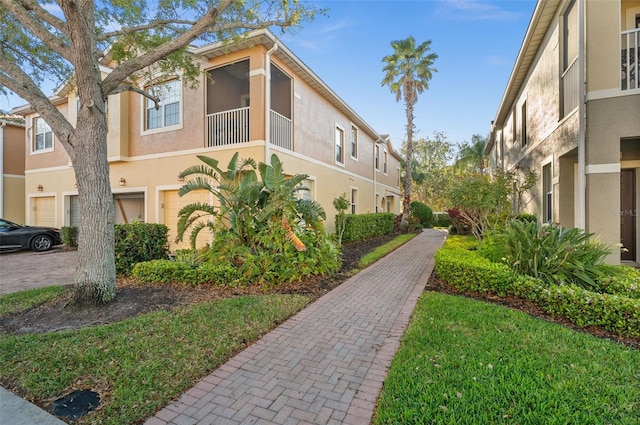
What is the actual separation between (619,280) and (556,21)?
692 centimetres

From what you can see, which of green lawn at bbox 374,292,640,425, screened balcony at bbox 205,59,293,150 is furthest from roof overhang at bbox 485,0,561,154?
green lawn at bbox 374,292,640,425

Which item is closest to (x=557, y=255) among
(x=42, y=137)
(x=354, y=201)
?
(x=354, y=201)

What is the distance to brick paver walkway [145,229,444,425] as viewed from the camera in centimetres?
253

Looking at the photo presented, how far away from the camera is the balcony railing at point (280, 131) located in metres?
9.75

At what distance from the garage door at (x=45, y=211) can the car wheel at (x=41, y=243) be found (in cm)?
243

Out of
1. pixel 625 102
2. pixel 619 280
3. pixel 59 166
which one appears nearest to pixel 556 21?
pixel 625 102

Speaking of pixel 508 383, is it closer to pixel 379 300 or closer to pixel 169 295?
pixel 379 300

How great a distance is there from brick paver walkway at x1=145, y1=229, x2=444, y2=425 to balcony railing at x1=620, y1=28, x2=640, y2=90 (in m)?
6.45

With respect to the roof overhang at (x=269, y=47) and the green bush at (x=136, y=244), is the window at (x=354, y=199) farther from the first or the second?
the green bush at (x=136, y=244)

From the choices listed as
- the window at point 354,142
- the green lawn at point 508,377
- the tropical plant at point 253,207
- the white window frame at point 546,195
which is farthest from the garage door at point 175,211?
the white window frame at point 546,195

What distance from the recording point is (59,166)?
46.5ft

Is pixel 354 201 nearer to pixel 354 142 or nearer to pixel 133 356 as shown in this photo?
pixel 354 142

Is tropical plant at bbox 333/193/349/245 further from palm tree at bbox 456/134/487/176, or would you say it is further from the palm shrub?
palm tree at bbox 456/134/487/176

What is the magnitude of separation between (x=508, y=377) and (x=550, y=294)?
2.39 metres
